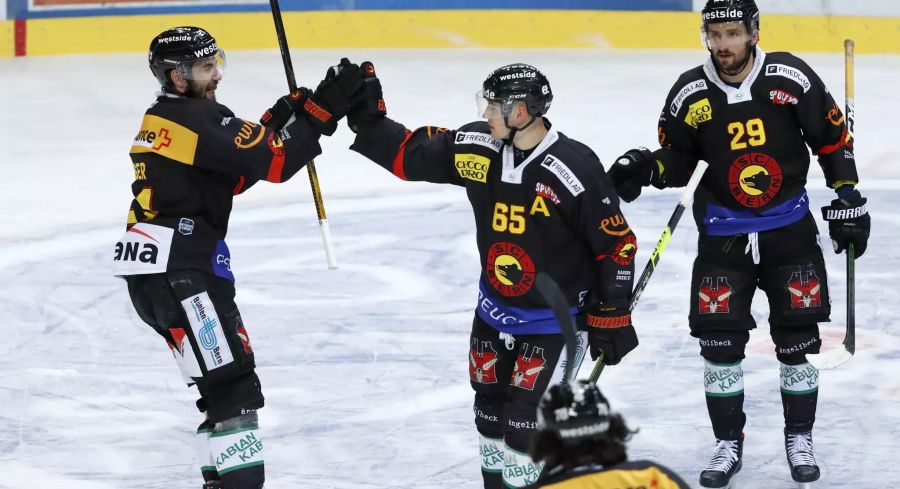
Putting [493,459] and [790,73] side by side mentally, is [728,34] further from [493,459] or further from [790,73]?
[493,459]

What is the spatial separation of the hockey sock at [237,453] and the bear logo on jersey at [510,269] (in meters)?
0.98

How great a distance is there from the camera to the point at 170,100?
473 cm

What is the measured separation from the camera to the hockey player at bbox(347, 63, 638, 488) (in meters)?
4.45

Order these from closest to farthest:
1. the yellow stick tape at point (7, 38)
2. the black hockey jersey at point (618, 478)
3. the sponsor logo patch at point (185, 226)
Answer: the black hockey jersey at point (618, 478) < the sponsor logo patch at point (185, 226) < the yellow stick tape at point (7, 38)

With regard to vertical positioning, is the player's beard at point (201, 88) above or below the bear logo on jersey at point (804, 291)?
above

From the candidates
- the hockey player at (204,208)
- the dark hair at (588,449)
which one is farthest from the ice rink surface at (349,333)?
the dark hair at (588,449)

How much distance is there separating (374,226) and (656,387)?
3.01 meters

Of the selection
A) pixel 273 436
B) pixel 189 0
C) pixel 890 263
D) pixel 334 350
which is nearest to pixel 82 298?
A: pixel 334 350

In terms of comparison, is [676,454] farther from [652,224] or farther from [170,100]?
[652,224]

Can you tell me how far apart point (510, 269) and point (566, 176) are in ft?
1.18

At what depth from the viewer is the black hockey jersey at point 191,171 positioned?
4.64 metres

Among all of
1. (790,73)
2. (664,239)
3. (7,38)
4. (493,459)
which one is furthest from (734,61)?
(7,38)

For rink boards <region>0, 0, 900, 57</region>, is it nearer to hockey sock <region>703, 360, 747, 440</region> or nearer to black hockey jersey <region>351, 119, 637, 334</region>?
hockey sock <region>703, 360, 747, 440</region>

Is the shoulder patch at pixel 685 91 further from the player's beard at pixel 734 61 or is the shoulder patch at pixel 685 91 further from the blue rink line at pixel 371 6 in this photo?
the blue rink line at pixel 371 6
